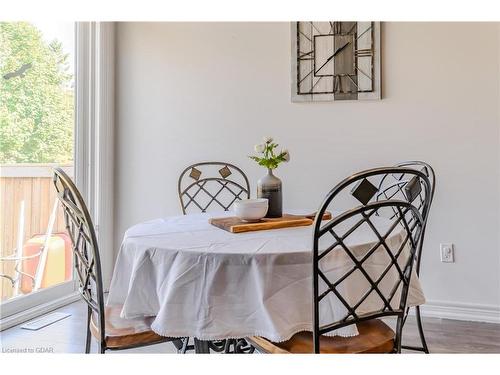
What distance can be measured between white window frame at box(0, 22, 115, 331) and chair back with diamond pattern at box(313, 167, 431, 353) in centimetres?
236

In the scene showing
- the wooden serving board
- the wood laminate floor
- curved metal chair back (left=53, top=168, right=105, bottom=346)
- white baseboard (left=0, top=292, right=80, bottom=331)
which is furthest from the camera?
white baseboard (left=0, top=292, right=80, bottom=331)

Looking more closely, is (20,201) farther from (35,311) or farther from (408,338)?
(408,338)

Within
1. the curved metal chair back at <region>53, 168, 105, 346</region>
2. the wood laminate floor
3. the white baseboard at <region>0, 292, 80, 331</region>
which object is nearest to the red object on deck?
the white baseboard at <region>0, 292, 80, 331</region>

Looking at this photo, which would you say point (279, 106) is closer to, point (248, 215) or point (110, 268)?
point (248, 215)

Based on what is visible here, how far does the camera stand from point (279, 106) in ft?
9.87

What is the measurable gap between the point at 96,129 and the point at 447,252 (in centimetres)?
272

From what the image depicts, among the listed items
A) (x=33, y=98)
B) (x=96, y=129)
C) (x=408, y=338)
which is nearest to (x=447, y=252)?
(x=408, y=338)

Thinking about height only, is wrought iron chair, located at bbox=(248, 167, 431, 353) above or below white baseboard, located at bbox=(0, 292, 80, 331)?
above

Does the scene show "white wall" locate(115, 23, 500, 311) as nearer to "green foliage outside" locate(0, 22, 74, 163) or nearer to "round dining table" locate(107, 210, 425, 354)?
"green foliage outside" locate(0, 22, 74, 163)

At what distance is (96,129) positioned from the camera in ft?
10.6

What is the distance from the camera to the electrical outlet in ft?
8.75

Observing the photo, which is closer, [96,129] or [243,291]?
[243,291]

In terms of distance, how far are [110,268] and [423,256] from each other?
7.94ft
